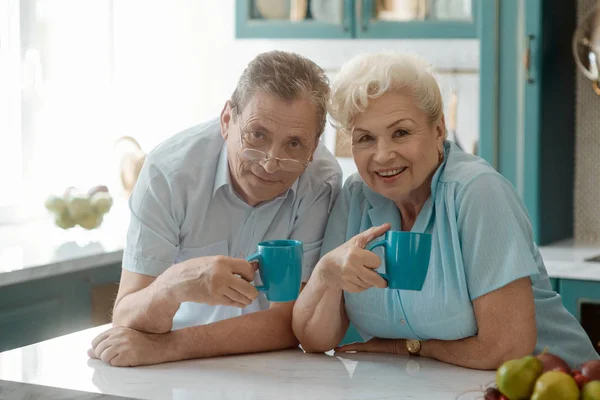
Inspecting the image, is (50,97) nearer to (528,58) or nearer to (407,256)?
(528,58)

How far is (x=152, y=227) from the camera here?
2010 millimetres

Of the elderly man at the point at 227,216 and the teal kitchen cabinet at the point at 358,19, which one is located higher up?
the teal kitchen cabinet at the point at 358,19

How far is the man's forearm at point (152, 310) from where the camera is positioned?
1.79m

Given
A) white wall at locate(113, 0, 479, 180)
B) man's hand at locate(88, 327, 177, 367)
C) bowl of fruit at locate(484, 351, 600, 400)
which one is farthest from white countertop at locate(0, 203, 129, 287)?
bowl of fruit at locate(484, 351, 600, 400)

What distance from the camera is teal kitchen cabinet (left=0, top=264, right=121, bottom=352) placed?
283 centimetres

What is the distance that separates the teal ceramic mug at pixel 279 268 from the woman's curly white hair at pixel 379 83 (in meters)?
0.36

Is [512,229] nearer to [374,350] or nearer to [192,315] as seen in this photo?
[374,350]

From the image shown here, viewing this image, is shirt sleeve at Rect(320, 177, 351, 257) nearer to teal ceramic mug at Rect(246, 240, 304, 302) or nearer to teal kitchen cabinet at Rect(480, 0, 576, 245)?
teal ceramic mug at Rect(246, 240, 304, 302)

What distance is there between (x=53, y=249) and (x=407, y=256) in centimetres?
191

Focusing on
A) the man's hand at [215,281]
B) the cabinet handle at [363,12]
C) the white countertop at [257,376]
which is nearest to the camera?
the white countertop at [257,376]

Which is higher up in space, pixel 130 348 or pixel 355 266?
pixel 355 266

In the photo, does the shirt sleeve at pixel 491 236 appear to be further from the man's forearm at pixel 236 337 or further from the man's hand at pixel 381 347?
the man's forearm at pixel 236 337

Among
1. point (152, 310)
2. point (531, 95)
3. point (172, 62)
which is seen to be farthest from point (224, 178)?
point (172, 62)

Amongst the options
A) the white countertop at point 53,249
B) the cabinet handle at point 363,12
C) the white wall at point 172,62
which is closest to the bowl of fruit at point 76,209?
the white countertop at point 53,249
